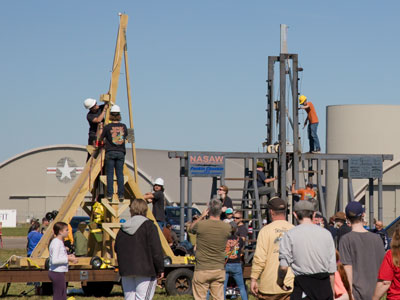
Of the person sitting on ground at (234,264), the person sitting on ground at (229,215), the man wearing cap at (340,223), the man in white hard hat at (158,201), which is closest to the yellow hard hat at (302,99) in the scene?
the man in white hard hat at (158,201)

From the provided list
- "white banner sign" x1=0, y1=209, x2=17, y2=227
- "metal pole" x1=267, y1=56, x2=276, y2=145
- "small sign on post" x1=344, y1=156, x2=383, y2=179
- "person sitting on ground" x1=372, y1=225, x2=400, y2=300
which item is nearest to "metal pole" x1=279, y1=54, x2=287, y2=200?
"metal pole" x1=267, y1=56, x2=276, y2=145

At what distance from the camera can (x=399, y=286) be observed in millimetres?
7324

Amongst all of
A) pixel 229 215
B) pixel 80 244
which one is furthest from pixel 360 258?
pixel 80 244

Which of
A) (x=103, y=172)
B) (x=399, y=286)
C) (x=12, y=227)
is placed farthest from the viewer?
(x=12, y=227)

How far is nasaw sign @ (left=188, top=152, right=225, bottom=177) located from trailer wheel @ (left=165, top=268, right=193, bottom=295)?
16.2 ft

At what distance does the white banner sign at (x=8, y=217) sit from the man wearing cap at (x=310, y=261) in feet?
188

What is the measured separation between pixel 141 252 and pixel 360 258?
2.49 m

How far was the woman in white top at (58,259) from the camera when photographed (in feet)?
38.4

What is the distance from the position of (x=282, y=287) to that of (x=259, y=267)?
1.02 feet

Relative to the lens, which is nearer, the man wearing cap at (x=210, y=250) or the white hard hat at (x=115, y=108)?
the man wearing cap at (x=210, y=250)

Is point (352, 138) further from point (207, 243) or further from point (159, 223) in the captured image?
point (207, 243)

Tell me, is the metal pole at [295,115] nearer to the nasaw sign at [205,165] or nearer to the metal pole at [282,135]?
the metal pole at [282,135]

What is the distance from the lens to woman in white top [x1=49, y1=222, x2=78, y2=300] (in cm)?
1172

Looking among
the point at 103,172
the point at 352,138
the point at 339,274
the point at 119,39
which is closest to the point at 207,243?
the point at 339,274
